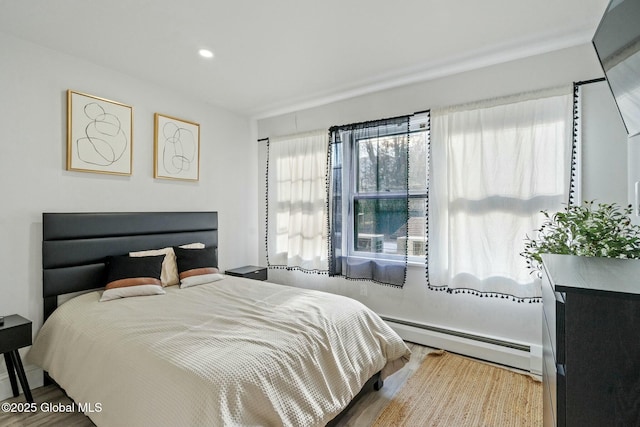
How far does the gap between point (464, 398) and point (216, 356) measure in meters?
1.83

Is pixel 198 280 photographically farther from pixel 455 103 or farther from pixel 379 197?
pixel 455 103

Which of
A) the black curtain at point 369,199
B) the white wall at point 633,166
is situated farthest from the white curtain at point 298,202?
the white wall at point 633,166

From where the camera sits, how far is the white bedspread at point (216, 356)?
1390 mm

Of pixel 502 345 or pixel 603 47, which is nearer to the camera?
pixel 603 47

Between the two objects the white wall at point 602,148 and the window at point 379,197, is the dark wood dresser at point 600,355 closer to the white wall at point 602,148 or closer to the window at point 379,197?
the white wall at point 602,148

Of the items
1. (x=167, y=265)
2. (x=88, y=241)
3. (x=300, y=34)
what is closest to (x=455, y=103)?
(x=300, y=34)

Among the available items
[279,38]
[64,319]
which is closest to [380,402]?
[64,319]

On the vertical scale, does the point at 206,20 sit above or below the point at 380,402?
above

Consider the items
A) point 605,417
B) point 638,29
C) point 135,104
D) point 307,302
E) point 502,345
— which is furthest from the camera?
point 135,104

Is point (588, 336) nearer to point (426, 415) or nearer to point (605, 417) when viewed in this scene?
point (605, 417)

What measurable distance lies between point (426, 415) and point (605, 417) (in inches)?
56.6

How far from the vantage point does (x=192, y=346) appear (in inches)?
65.4

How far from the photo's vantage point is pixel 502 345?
8.92ft

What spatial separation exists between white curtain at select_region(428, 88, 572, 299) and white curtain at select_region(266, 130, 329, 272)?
1.33 metres
